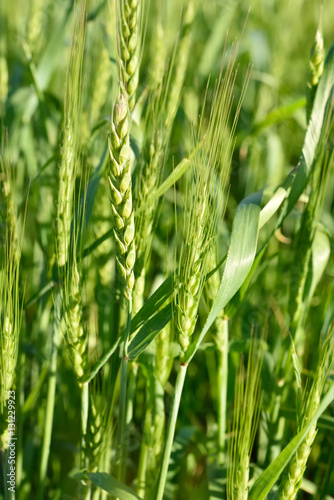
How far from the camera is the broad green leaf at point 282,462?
0.77 meters

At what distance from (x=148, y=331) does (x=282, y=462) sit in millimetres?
297

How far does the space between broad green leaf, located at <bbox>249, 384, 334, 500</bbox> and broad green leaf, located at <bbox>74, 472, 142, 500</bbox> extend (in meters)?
0.20

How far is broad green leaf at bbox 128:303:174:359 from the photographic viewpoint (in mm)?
811

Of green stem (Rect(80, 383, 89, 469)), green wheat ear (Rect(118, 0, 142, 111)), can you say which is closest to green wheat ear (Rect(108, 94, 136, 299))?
green wheat ear (Rect(118, 0, 142, 111))

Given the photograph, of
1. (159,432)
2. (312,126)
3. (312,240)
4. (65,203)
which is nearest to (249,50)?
(312,126)

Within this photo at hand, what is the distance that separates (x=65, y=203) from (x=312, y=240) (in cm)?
48

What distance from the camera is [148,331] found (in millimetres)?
819

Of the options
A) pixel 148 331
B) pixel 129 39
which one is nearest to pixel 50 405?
pixel 148 331

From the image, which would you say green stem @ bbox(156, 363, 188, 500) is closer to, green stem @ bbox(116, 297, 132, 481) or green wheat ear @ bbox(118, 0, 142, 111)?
green stem @ bbox(116, 297, 132, 481)

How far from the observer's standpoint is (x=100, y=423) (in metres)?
0.90

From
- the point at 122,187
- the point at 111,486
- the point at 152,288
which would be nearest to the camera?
the point at 122,187

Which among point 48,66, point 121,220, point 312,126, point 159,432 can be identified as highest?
point 48,66

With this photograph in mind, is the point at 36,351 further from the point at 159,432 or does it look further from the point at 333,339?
the point at 333,339

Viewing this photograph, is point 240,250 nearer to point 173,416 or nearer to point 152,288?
point 173,416
